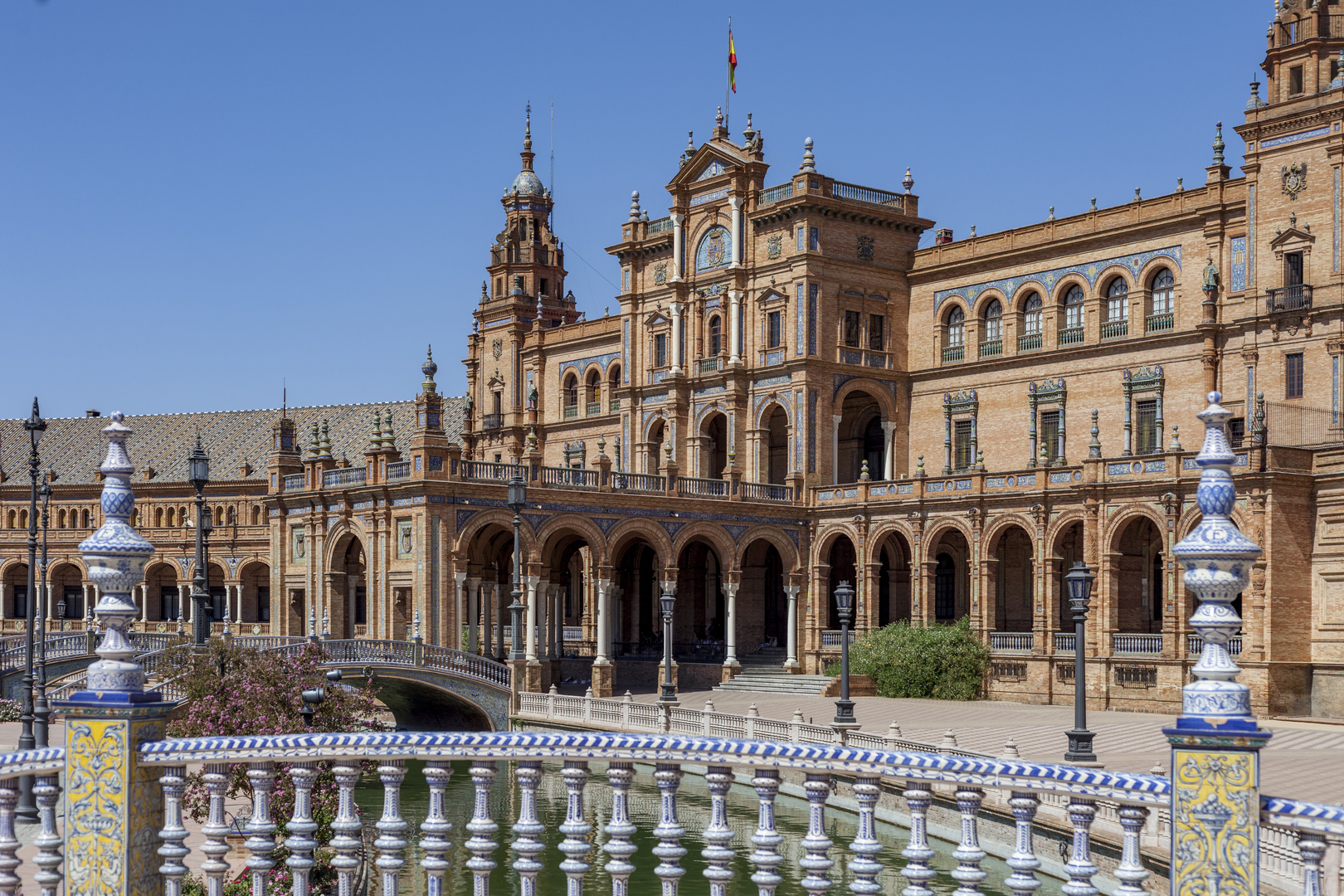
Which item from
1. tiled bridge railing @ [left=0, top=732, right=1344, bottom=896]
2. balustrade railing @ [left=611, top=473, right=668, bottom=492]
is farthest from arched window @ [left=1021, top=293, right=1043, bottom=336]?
tiled bridge railing @ [left=0, top=732, right=1344, bottom=896]

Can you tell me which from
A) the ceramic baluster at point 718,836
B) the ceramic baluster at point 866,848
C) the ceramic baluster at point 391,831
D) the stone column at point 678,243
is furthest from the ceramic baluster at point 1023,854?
the stone column at point 678,243

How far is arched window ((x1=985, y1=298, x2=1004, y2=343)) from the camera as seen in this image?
163 feet

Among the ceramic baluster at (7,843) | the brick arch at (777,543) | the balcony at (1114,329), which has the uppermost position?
the balcony at (1114,329)

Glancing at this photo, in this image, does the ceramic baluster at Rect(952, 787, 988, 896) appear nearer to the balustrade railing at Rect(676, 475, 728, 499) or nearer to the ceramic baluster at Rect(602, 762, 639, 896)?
the ceramic baluster at Rect(602, 762, 639, 896)

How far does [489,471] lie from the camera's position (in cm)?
4375

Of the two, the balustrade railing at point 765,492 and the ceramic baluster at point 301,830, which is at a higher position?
the balustrade railing at point 765,492

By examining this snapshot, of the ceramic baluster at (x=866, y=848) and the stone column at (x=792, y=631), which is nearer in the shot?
the ceramic baluster at (x=866, y=848)

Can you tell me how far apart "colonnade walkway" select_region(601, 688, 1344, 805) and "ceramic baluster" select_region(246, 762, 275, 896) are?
1601 centimetres

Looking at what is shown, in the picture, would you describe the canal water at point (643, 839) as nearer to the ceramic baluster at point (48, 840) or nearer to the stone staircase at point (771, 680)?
the ceramic baluster at point (48, 840)

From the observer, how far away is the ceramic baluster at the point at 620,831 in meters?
7.43

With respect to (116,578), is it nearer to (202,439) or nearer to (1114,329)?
(1114,329)

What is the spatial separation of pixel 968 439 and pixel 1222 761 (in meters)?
44.3

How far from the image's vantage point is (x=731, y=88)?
180 feet

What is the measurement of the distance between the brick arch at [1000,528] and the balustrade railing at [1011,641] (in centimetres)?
245
